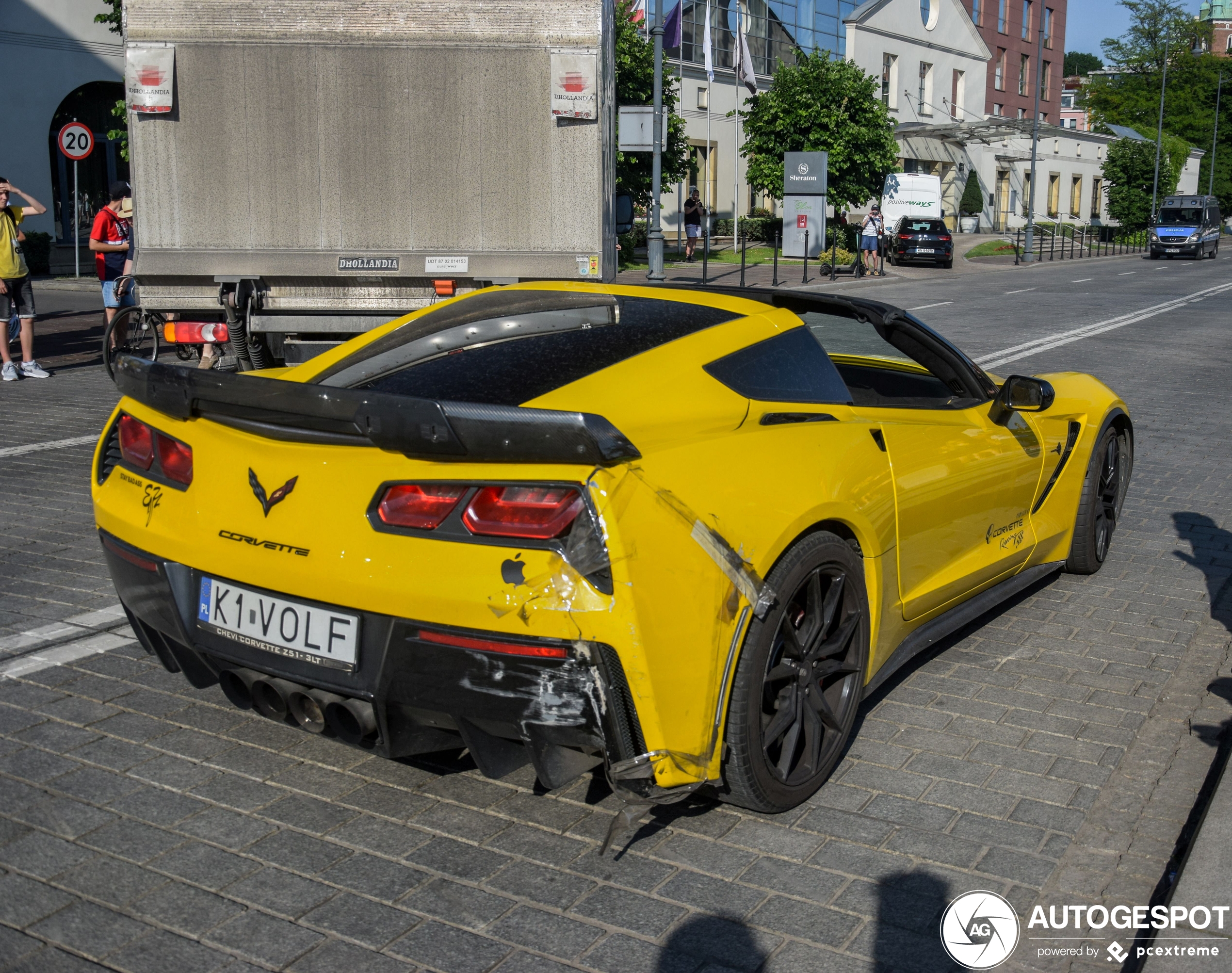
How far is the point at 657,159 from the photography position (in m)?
28.2

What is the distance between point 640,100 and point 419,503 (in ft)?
109

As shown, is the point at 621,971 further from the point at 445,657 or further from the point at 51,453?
the point at 51,453

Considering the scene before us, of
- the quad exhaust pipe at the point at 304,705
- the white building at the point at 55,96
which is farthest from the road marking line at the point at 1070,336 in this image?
the white building at the point at 55,96

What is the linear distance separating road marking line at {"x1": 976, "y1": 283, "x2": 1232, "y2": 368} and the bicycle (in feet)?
26.2

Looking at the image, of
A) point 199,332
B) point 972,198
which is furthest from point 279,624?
point 972,198

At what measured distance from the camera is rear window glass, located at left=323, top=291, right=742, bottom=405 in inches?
139

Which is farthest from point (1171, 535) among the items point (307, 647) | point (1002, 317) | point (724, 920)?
point (1002, 317)

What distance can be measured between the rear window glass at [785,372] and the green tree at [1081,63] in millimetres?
192638

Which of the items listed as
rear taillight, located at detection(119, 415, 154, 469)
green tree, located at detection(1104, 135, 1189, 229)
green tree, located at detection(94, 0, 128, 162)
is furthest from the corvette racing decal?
green tree, located at detection(1104, 135, 1189, 229)

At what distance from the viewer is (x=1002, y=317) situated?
20344mm

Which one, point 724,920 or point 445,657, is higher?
point 445,657

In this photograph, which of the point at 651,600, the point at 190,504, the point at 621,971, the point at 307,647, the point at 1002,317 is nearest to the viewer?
the point at 621,971

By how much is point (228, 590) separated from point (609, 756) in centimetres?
107

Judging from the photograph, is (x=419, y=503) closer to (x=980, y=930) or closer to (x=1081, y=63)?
(x=980, y=930)
